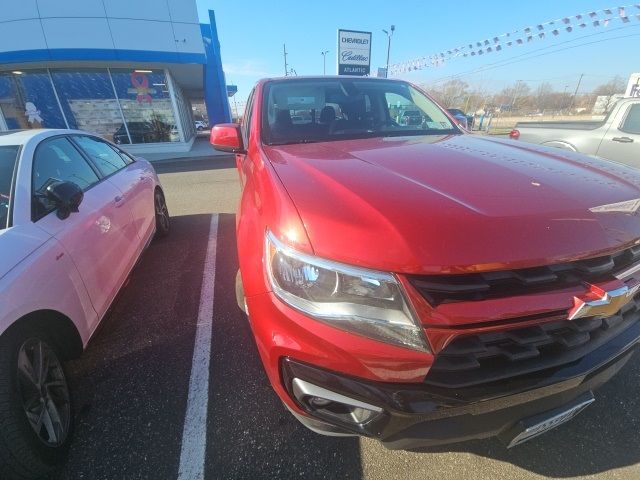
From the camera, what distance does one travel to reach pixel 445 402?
43.6 inches

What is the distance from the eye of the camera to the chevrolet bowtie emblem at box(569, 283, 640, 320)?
3.71ft

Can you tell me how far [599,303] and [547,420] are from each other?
50 centimetres

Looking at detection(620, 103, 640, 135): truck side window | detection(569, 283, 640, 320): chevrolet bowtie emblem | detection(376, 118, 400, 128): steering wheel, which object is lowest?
detection(569, 283, 640, 320): chevrolet bowtie emblem

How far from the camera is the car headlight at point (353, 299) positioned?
107 centimetres

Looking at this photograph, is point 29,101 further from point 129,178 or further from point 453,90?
point 453,90

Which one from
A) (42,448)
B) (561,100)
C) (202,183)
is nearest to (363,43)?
(202,183)

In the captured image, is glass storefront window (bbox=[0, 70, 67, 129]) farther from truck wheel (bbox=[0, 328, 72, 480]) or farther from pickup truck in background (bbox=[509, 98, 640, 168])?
pickup truck in background (bbox=[509, 98, 640, 168])

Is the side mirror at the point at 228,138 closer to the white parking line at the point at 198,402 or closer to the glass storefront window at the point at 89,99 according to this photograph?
the white parking line at the point at 198,402

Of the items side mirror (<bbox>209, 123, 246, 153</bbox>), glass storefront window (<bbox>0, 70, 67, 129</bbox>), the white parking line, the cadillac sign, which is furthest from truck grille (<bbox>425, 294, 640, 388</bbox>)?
the cadillac sign

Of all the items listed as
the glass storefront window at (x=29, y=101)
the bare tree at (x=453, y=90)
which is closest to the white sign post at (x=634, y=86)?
the bare tree at (x=453, y=90)

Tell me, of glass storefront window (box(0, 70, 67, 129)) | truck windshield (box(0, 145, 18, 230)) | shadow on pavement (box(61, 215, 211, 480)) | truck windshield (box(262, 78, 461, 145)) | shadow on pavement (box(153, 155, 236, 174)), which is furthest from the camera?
glass storefront window (box(0, 70, 67, 129))

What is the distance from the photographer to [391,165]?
169cm

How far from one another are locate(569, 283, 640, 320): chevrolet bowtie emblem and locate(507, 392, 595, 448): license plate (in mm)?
418

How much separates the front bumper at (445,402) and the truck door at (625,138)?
16.8ft
